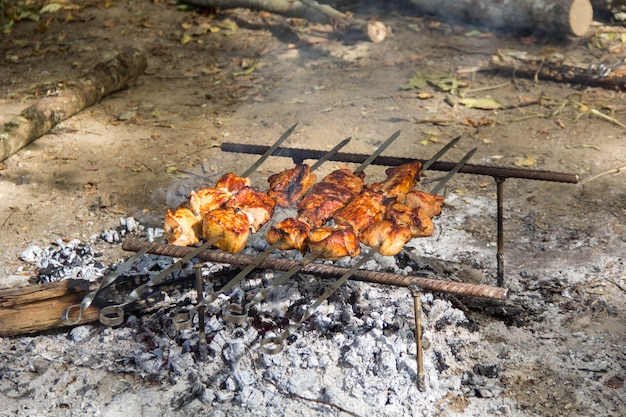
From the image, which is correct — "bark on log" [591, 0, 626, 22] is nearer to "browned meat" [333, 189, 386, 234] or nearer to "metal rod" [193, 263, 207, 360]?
"browned meat" [333, 189, 386, 234]

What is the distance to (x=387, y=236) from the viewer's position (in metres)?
3.96

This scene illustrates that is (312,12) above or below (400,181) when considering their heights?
below

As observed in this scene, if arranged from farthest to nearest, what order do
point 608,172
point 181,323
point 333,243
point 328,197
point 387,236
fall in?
point 608,172
point 328,197
point 387,236
point 333,243
point 181,323

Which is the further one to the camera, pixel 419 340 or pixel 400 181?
pixel 400 181

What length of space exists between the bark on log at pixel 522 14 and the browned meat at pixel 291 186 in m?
6.37

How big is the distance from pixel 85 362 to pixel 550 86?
6.36 meters

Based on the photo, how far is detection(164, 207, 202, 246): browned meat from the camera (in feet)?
13.1

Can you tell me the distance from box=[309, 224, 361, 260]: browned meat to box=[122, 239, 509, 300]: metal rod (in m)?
0.16

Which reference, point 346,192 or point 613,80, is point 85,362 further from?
point 613,80

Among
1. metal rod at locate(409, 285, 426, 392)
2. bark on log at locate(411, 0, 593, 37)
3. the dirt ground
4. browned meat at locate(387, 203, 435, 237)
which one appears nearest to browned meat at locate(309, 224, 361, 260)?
browned meat at locate(387, 203, 435, 237)

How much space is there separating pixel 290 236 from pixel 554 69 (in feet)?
19.3

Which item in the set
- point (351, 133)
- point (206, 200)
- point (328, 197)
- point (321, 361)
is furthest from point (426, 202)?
point (351, 133)

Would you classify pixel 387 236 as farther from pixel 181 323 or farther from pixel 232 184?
pixel 181 323

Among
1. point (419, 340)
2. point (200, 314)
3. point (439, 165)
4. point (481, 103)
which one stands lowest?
point (481, 103)
